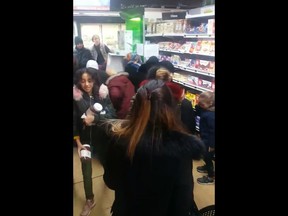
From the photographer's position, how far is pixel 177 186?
174 centimetres

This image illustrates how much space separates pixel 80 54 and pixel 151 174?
743 millimetres

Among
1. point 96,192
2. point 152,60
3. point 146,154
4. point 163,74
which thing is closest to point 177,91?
point 163,74

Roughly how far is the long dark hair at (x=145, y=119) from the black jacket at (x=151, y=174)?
0.03 m

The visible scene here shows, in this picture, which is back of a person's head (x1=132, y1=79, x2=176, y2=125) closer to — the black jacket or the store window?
the black jacket

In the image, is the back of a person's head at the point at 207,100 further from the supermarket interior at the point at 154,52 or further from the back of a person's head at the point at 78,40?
the back of a person's head at the point at 78,40

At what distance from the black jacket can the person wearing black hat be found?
1.47 feet
